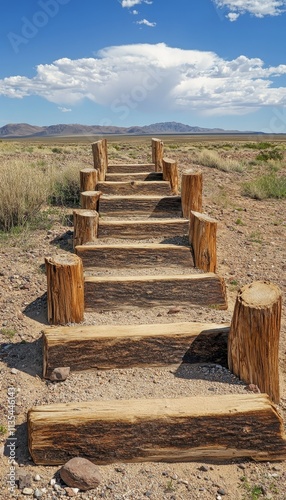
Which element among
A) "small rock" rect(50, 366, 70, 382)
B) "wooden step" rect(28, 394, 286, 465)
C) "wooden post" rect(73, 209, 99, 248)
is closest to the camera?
"wooden step" rect(28, 394, 286, 465)

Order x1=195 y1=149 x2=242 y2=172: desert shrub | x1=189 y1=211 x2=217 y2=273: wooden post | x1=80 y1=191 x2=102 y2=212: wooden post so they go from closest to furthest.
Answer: x1=189 y1=211 x2=217 y2=273: wooden post → x1=80 y1=191 x2=102 y2=212: wooden post → x1=195 y1=149 x2=242 y2=172: desert shrub

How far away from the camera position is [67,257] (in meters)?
3.90

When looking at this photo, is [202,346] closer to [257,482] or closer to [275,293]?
[275,293]

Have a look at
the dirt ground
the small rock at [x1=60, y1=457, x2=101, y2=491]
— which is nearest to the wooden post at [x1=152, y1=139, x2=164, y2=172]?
the dirt ground

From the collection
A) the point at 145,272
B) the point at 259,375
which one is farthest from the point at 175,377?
the point at 145,272

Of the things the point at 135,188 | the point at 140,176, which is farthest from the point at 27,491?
the point at 140,176

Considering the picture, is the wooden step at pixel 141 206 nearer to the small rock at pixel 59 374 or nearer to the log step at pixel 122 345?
the log step at pixel 122 345

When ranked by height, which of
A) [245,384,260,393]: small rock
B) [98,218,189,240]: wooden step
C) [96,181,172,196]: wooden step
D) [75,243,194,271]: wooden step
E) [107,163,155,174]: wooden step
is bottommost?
[245,384,260,393]: small rock

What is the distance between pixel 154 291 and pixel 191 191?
6.65ft

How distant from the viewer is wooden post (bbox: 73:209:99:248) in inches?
214

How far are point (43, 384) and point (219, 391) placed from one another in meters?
1.23

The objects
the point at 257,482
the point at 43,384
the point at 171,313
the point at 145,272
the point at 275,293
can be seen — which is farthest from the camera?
the point at 145,272

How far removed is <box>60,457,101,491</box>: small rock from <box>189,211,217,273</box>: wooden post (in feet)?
8.96

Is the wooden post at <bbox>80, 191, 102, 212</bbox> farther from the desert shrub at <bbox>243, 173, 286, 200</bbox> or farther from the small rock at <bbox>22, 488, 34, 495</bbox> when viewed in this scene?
the desert shrub at <bbox>243, 173, 286, 200</bbox>
